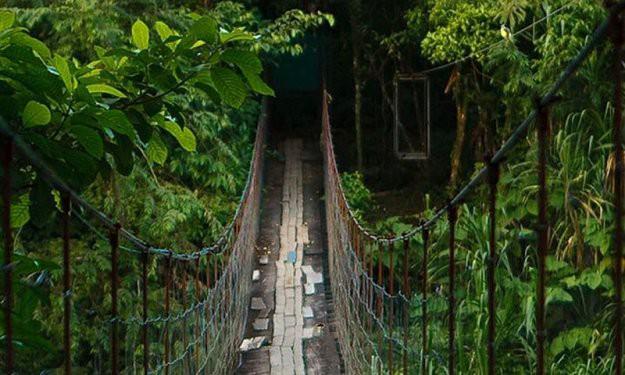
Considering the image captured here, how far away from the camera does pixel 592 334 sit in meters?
4.03

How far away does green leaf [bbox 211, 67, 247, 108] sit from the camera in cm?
173

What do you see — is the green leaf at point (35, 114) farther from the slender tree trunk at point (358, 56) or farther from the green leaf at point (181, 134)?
the slender tree trunk at point (358, 56)

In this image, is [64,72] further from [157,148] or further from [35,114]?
[157,148]

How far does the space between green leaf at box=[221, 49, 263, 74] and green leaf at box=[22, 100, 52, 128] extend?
352 mm

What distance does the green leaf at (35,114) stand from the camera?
1425mm

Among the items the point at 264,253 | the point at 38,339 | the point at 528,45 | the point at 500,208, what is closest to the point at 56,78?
the point at 38,339

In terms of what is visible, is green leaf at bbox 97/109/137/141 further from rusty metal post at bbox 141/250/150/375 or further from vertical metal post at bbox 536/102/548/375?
vertical metal post at bbox 536/102/548/375

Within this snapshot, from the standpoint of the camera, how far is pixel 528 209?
201 inches

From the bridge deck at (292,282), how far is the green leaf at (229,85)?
341cm

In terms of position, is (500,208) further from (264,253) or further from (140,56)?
(140,56)

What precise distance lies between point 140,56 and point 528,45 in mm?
5777

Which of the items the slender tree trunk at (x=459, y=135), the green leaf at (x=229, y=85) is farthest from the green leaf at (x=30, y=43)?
the slender tree trunk at (x=459, y=135)

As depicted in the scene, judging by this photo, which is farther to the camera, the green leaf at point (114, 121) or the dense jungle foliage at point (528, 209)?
the dense jungle foliage at point (528, 209)

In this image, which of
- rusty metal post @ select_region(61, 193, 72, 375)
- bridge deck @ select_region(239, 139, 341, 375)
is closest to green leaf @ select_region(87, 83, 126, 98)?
rusty metal post @ select_region(61, 193, 72, 375)
